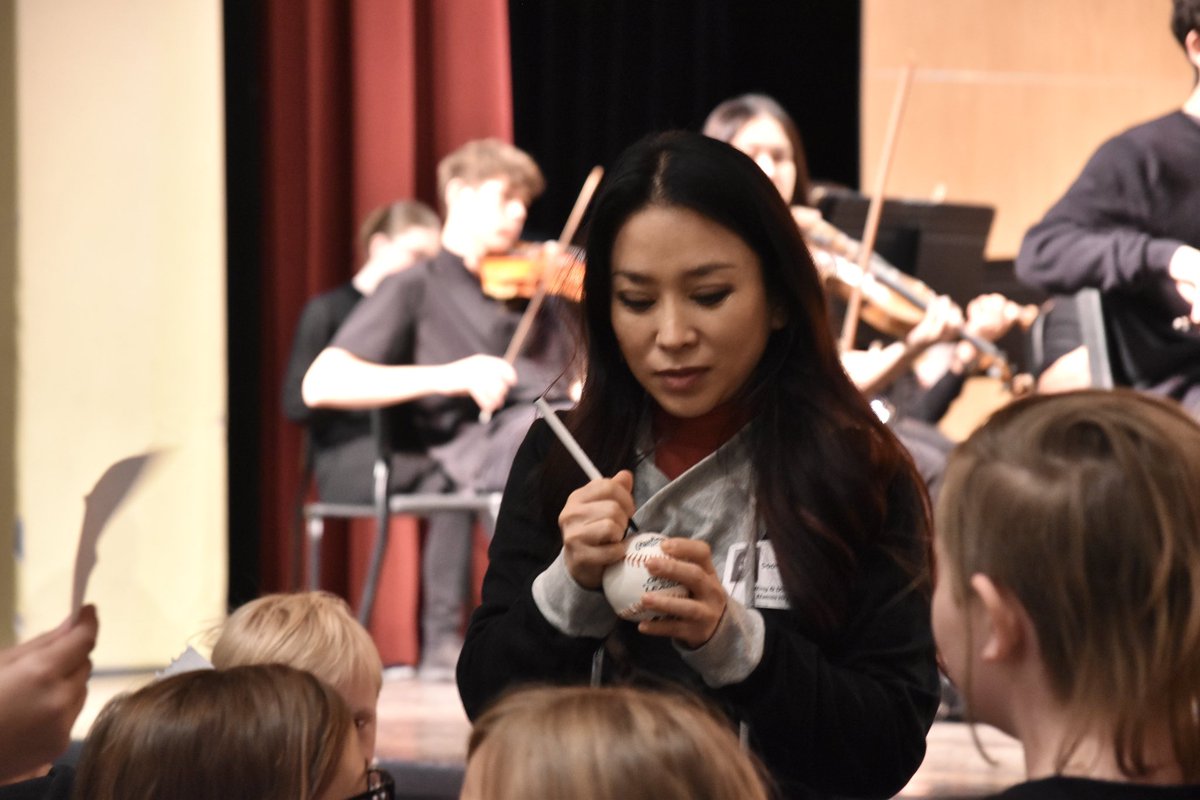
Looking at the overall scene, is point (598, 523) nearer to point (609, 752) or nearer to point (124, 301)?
point (609, 752)

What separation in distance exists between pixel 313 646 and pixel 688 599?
2.20 feet

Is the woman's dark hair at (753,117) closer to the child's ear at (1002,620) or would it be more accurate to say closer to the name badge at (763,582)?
the name badge at (763,582)

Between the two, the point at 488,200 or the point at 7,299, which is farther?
the point at 7,299

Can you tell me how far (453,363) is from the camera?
15.7ft

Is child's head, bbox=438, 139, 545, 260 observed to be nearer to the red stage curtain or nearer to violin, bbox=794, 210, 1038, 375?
the red stage curtain

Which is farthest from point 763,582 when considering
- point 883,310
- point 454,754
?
point 883,310

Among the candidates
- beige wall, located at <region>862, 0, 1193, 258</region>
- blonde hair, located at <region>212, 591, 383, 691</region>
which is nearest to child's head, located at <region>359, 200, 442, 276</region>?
beige wall, located at <region>862, 0, 1193, 258</region>

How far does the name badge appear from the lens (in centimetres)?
130

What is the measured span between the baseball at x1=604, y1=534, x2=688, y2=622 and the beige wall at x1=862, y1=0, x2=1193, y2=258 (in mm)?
4227

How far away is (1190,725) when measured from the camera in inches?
39.5

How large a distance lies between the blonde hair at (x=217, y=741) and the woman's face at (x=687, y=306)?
0.40 m

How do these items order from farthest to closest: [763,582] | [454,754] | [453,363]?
[453,363], [454,754], [763,582]

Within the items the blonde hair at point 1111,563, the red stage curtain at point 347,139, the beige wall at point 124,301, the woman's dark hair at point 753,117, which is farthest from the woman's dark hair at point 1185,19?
the blonde hair at point 1111,563

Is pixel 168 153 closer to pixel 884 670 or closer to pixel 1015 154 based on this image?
pixel 1015 154
